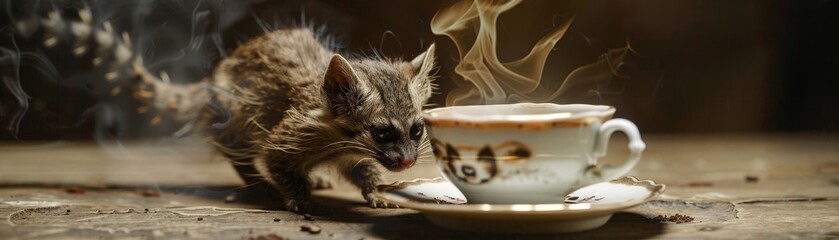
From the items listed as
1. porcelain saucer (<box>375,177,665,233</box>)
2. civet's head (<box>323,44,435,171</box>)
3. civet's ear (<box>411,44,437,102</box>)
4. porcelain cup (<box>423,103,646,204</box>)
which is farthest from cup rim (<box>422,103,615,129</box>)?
civet's ear (<box>411,44,437,102</box>)

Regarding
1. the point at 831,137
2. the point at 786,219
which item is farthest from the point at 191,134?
the point at 831,137

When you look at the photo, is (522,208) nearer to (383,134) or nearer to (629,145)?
(629,145)

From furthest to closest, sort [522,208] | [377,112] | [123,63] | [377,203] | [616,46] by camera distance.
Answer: [616,46] < [123,63] < [377,203] < [377,112] < [522,208]

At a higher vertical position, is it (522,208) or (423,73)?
(423,73)

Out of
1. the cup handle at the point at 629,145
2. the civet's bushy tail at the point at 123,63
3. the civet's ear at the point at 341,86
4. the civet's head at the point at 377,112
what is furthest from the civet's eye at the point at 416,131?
the civet's bushy tail at the point at 123,63

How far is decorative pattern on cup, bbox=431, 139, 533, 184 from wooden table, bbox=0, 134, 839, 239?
9 cm

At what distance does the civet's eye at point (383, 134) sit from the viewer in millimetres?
1428

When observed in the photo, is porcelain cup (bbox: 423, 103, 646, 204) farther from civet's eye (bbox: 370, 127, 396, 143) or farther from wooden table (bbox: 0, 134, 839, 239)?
civet's eye (bbox: 370, 127, 396, 143)

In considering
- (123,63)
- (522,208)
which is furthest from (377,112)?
(123,63)

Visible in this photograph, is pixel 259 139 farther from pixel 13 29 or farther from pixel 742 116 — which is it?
pixel 742 116

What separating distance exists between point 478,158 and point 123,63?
3.66ft

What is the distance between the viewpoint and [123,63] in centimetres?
197

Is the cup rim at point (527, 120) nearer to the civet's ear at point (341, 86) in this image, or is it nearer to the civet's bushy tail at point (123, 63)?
the civet's ear at point (341, 86)

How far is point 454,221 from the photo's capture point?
1230 millimetres
